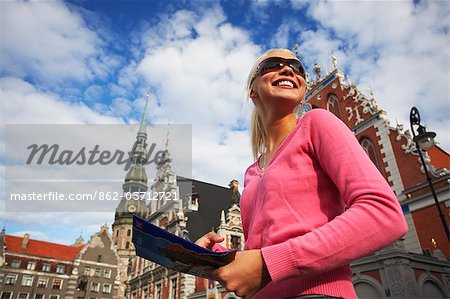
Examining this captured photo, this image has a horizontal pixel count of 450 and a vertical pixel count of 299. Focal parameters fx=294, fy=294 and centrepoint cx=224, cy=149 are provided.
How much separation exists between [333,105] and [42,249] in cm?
3896

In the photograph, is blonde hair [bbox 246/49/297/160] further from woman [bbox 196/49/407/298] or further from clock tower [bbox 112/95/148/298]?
clock tower [bbox 112/95/148/298]

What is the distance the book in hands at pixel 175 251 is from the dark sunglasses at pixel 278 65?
127 cm

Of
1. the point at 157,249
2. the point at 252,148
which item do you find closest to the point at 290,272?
the point at 157,249

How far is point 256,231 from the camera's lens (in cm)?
163

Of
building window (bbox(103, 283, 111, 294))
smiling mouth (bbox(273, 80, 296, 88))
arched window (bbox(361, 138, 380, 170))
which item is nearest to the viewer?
smiling mouth (bbox(273, 80, 296, 88))

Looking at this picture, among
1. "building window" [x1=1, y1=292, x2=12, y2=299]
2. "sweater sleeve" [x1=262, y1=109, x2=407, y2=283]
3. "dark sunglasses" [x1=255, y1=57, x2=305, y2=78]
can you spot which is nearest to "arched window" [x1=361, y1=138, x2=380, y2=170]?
"dark sunglasses" [x1=255, y1=57, x2=305, y2=78]

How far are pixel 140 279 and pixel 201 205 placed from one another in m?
8.75

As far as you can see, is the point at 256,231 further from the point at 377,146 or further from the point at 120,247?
the point at 120,247

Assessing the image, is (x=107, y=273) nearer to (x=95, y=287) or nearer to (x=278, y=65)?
(x=95, y=287)

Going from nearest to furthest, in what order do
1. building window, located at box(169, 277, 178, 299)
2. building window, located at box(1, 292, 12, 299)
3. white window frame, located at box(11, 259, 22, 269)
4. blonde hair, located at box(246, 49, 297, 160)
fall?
blonde hair, located at box(246, 49, 297, 160) → building window, located at box(169, 277, 178, 299) → building window, located at box(1, 292, 12, 299) → white window frame, located at box(11, 259, 22, 269)

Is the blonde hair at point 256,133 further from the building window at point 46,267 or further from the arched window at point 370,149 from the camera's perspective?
the building window at point 46,267

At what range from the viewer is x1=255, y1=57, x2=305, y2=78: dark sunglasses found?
1981 mm

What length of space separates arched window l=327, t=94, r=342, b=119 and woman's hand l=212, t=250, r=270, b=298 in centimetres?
1782

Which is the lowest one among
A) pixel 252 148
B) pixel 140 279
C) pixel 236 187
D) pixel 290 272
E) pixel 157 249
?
pixel 290 272
